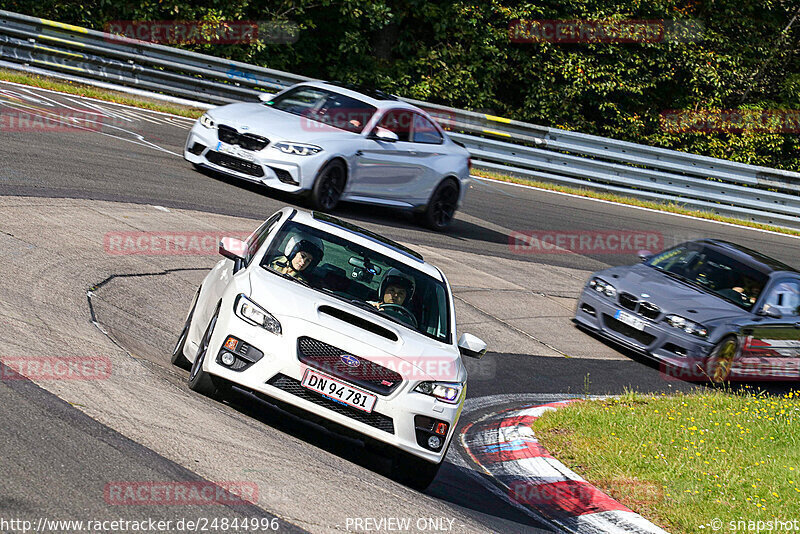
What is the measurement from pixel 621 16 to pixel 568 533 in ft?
79.0

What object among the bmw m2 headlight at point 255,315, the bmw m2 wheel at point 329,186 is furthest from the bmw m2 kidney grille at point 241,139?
the bmw m2 headlight at point 255,315

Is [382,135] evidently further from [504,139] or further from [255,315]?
[504,139]

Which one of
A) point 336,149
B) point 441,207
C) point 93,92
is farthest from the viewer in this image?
point 93,92

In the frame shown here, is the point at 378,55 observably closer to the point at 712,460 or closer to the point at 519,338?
the point at 519,338

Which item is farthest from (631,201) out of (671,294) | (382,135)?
(671,294)

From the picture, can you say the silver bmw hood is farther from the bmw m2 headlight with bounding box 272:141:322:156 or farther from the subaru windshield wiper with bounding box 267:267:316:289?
the subaru windshield wiper with bounding box 267:267:316:289

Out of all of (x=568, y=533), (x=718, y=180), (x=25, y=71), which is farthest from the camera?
(x=718, y=180)

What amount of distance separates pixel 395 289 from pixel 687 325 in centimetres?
593

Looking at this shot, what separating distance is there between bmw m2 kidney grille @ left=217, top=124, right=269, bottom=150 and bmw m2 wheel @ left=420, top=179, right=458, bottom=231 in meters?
3.51

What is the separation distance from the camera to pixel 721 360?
1238 cm

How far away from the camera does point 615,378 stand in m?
11.9

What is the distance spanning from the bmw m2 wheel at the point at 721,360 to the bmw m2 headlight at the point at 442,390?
6.41 m

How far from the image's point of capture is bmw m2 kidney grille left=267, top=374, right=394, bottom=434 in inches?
249

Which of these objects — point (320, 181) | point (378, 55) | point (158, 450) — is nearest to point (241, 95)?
point (378, 55)
